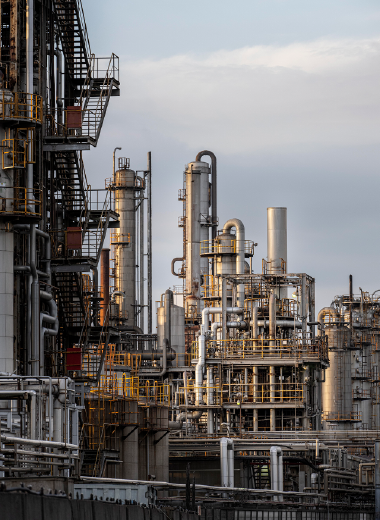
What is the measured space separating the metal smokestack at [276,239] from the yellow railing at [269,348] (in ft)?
14.6

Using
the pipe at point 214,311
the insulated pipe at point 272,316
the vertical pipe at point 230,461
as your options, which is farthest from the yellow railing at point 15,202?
the pipe at point 214,311

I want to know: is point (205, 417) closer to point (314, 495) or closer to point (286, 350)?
point (286, 350)

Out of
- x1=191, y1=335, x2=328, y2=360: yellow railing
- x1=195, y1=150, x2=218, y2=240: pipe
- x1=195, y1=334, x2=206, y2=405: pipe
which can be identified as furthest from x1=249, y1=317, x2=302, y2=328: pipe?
x1=195, y1=150, x2=218, y2=240: pipe

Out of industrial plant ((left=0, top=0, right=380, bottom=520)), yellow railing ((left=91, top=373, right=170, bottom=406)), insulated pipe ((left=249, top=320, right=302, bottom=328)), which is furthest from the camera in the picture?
insulated pipe ((left=249, top=320, right=302, bottom=328))

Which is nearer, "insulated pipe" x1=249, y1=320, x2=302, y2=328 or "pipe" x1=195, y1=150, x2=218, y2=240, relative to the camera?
"insulated pipe" x1=249, y1=320, x2=302, y2=328

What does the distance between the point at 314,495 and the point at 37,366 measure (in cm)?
951

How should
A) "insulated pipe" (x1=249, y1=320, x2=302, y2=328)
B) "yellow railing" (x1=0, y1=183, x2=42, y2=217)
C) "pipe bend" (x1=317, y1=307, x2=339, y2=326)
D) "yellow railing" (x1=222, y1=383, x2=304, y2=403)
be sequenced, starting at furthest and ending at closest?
1. "pipe bend" (x1=317, y1=307, x2=339, y2=326)
2. "insulated pipe" (x1=249, y1=320, x2=302, y2=328)
3. "yellow railing" (x1=222, y1=383, x2=304, y2=403)
4. "yellow railing" (x1=0, y1=183, x2=42, y2=217)

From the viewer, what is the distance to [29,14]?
2653 centimetres

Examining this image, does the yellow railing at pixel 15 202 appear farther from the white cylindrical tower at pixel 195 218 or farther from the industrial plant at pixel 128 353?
the white cylindrical tower at pixel 195 218

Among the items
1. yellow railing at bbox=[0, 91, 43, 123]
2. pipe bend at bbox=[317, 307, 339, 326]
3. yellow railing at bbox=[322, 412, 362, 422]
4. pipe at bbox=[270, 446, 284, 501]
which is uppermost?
yellow railing at bbox=[0, 91, 43, 123]

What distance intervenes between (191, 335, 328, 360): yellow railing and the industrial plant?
4.2 inches

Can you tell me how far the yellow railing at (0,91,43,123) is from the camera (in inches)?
945

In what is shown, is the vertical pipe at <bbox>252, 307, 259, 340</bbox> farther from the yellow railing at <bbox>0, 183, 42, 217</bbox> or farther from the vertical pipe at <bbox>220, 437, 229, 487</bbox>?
the yellow railing at <bbox>0, 183, 42, 217</bbox>

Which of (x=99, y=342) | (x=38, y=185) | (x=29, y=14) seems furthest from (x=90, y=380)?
(x=29, y=14)
